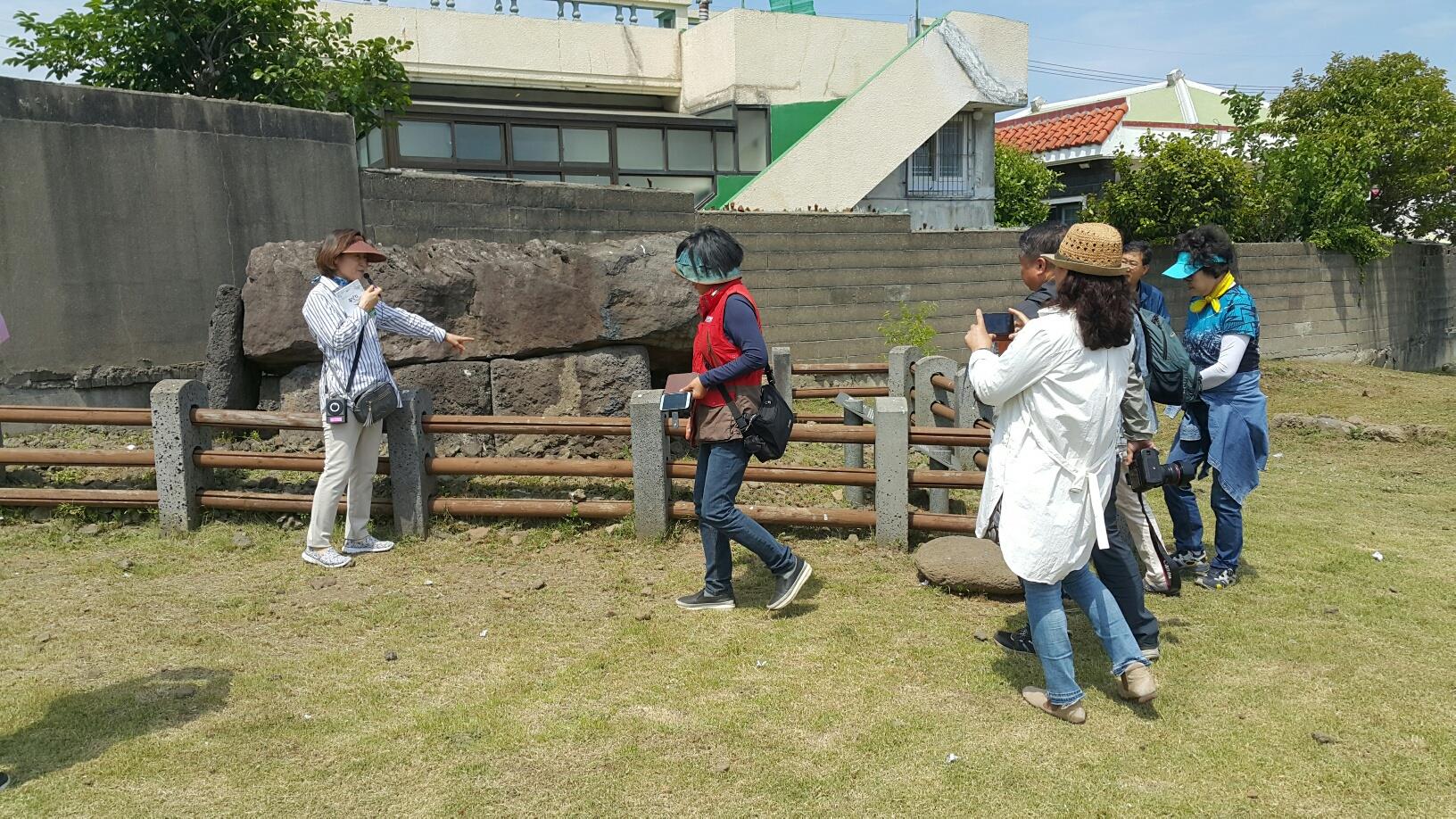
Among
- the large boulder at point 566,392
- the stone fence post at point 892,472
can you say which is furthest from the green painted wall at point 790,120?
the stone fence post at point 892,472

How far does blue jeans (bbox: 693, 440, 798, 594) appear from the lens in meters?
5.01

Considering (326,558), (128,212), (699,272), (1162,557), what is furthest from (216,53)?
(1162,557)

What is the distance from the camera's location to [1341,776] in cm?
364

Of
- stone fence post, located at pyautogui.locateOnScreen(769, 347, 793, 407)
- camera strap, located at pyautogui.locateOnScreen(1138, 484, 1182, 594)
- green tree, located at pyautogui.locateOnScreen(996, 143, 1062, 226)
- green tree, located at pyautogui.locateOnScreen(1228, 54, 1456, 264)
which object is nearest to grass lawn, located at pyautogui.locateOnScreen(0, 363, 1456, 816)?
camera strap, located at pyautogui.locateOnScreen(1138, 484, 1182, 594)

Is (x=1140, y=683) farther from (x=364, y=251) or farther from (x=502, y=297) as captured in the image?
(x=502, y=297)

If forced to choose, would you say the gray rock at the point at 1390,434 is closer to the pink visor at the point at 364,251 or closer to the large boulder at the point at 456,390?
the large boulder at the point at 456,390

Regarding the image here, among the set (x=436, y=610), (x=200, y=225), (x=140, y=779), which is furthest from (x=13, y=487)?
(x=140, y=779)

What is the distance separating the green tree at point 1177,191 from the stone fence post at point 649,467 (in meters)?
11.6

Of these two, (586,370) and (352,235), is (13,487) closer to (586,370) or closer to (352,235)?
(352,235)

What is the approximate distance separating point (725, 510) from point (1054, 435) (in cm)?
167

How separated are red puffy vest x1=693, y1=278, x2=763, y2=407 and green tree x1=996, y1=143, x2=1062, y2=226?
52.1 ft

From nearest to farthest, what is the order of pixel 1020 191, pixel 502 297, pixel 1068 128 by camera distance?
1. pixel 502 297
2. pixel 1020 191
3. pixel 1068 128

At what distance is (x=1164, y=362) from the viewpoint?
16.5 feet

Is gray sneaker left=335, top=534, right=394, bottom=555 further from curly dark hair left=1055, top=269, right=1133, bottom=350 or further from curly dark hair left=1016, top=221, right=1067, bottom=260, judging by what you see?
curly dark hair left=1055, top=269, right=1133, bottom=350
